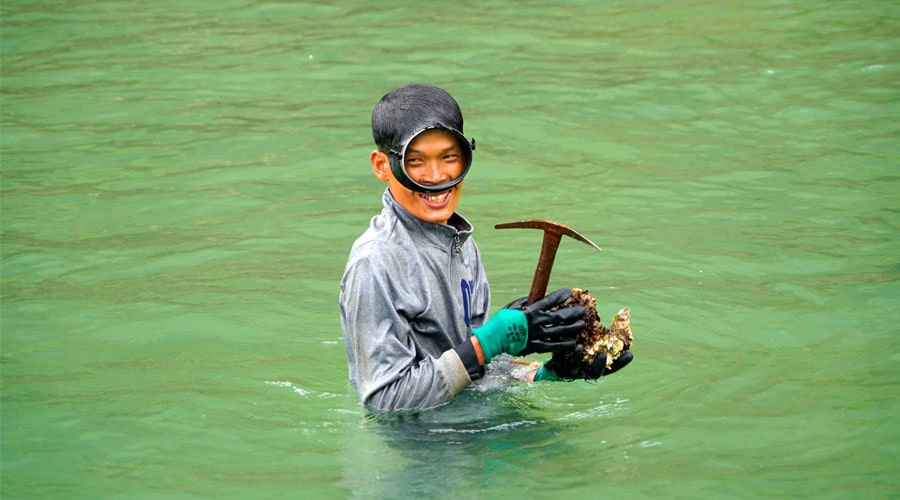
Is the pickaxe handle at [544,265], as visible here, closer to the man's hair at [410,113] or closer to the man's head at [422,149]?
the man's head at [422,149]

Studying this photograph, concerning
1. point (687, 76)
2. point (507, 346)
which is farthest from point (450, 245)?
point (687, 76)

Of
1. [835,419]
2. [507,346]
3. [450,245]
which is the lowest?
[835,419]

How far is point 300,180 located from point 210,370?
2800 mm

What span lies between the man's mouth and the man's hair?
0.21m

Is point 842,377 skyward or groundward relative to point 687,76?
groundward

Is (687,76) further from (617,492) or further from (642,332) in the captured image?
(617,492)

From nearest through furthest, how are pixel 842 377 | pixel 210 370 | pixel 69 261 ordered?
pixel 842 377, pixel 210 370, pixel 69 261

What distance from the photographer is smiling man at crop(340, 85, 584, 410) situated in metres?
4.14

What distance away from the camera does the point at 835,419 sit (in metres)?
4.73

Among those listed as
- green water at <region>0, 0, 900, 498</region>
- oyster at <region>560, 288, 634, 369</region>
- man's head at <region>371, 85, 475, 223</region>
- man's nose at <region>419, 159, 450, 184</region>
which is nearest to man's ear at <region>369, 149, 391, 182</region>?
man's head at <region>371, 85, 475, 223</region>

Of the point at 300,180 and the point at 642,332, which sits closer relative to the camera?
the point at 642,332

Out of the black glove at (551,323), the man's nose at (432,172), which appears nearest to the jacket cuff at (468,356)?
the black glove at (551,323)

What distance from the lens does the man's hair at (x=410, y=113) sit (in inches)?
167

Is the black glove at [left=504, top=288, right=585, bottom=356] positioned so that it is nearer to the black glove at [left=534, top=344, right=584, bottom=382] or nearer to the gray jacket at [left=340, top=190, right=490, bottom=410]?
the black glove at [left=534, top=344, right=584, bottom=382]
